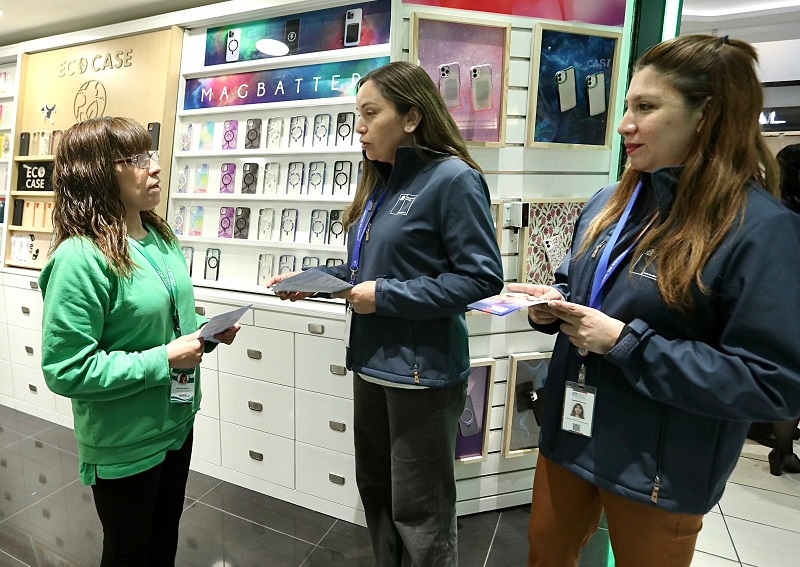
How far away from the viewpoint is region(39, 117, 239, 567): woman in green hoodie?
4.01 feet

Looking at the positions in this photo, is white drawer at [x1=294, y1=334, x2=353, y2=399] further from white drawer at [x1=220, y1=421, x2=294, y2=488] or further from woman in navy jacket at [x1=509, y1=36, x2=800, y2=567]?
woman in navy jacket at [x1=509, y1=36, x2=800, y2=567]

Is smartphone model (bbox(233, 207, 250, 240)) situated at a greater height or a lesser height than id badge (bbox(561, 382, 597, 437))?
greater

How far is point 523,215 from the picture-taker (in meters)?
2.42

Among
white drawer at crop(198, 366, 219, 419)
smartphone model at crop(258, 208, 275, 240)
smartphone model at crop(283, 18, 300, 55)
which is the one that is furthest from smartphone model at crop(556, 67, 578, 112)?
white drawer at crop(198, 366, 219, 419)

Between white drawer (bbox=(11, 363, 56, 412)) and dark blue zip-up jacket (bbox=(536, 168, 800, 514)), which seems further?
white drawer (bbox=(11, 363, 56, 412))

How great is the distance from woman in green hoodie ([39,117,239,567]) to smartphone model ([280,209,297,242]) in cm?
134

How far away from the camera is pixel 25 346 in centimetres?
→ 362

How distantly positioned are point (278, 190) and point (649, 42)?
2.01m

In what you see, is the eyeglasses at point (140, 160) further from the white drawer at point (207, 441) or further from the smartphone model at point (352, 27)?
the white drawer at point (207, 441)

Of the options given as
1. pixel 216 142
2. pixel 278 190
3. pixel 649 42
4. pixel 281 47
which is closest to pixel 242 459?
pixel 278 190

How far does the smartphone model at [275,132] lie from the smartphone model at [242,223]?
0.42 metres

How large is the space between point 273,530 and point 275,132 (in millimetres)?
2160

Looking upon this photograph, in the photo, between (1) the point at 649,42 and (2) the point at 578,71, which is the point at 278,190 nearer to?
(2) the point at 578,71

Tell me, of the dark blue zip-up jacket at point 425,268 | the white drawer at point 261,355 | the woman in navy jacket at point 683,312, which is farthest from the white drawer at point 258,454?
the woman in navy jacket at point 683,312
